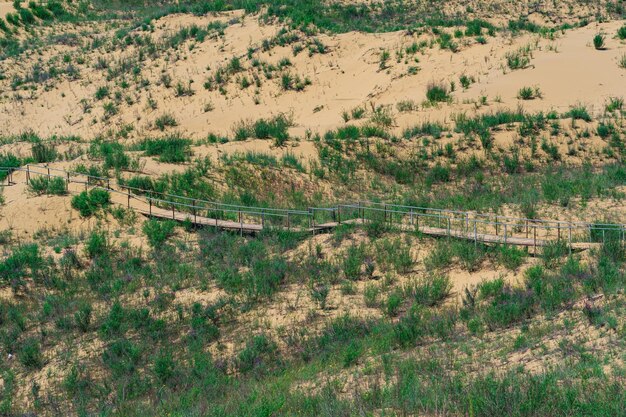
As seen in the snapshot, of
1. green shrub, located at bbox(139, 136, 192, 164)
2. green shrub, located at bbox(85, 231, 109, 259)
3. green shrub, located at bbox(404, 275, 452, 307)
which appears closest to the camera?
green shrub, located at bbox(404, 275, 452, 307)

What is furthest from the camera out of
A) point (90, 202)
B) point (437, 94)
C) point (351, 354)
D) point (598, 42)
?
point (598, 42)

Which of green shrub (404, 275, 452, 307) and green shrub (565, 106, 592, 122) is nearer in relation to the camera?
green shrub (404, 275, 452, 307)

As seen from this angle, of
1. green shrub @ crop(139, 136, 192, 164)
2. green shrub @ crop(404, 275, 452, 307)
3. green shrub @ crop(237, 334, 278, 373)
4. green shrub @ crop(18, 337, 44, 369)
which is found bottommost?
green shrub @ crop(18, 337, 44, 369)

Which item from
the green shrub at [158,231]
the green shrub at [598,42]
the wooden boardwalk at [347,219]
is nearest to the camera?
the wooden boardwalk at [347,219]

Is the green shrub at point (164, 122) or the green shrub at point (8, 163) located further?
the green shrub at point (164, 122)

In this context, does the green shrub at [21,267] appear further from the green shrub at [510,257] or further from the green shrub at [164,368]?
the green shrub at [510,257]

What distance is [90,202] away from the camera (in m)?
24.8

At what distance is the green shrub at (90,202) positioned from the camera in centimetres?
2469

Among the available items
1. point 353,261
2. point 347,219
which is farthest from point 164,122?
point 353,261

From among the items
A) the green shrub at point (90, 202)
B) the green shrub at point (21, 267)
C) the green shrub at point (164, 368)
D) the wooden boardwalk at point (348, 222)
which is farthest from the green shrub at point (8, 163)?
the green shrub at point (164, 368)

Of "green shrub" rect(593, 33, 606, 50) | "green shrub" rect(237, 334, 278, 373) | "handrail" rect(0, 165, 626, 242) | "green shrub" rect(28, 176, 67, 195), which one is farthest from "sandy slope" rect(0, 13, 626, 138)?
"green shrub" rect(237, 334, 278, 373)

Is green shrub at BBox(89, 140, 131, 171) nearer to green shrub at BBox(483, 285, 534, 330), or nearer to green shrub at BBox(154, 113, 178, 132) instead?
green shrub at BBox(154, 113, 178, 132)

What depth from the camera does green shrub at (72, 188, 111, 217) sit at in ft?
81.0

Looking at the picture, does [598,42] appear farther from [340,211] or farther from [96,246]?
[96,246]
